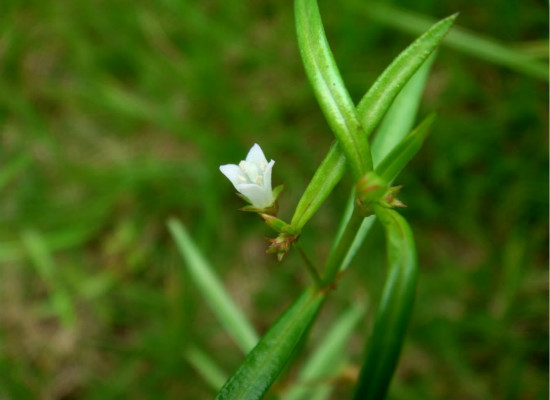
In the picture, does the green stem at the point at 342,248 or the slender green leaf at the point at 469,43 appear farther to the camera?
the slender green leaf at the point at 469,43

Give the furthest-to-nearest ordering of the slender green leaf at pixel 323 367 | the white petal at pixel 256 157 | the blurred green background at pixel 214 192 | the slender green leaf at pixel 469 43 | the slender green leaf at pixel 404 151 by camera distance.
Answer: the blurred green background at pixel 214 192 < the slender green leaf at pixel 469 43 < the slender green leaf at pixel 323 367 < the white petal at pixel 256 157 < the slender green leaf at pixel 404 151

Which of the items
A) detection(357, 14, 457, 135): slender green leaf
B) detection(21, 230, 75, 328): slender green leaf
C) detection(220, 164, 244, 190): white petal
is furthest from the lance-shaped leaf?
detection(21, 230, 75, 328): slender green leaf

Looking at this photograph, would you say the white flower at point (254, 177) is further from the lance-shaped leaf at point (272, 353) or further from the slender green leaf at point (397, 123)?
the slender green leaf at point (397, 123)

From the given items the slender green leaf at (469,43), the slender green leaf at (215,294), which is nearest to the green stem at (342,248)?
the slender green leaf at (215,294)

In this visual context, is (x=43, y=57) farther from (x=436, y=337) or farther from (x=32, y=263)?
(x=436, y=337)

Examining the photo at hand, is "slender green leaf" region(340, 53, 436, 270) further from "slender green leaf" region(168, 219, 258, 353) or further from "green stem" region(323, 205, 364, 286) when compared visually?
"slender green leaf" region(168, 219, 258, 353)

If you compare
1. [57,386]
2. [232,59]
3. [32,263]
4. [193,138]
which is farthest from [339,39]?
[57,386]

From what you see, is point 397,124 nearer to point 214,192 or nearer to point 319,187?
point 319,187

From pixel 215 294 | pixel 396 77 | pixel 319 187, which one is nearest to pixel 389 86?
pixel 396 77
